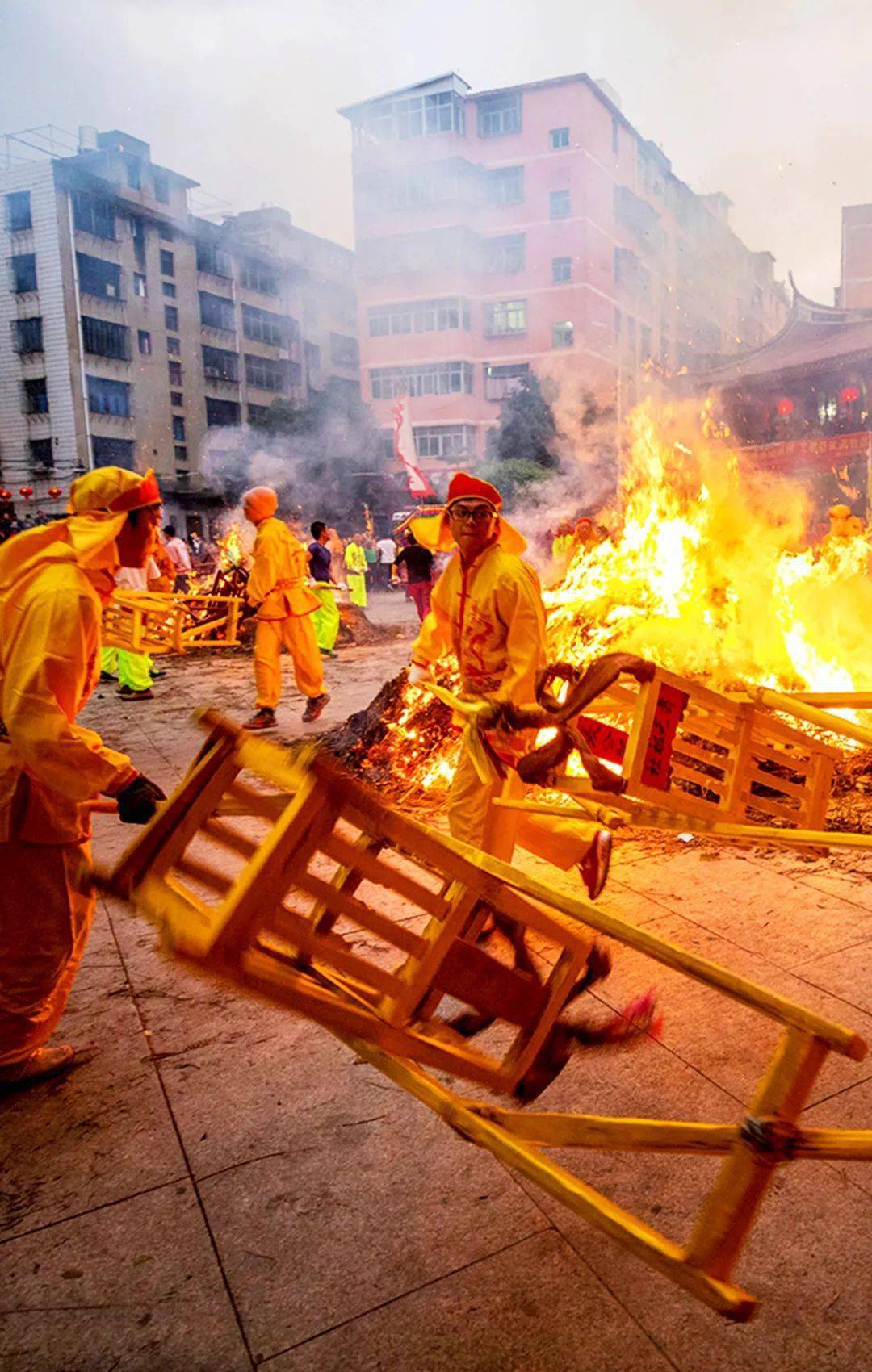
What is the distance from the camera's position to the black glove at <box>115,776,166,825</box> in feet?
8.09

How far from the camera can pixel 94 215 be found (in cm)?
3703

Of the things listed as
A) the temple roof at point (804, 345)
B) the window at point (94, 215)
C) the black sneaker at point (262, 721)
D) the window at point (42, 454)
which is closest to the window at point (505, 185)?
the temple roof at point (804, 345)

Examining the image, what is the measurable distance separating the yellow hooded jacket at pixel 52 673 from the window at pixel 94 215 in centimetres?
4069

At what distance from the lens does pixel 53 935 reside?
8.73 feet

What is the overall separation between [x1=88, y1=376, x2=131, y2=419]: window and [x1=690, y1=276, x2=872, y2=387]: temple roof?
25272mm

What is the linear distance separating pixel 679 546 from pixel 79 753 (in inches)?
206

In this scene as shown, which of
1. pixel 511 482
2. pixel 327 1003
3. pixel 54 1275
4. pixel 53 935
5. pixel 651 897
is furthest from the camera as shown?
pixel 511 482

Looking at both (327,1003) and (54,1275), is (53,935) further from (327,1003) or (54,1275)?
(327,1003)

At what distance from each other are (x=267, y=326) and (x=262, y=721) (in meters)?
42.6

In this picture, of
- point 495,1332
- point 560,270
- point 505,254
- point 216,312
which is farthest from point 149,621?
point 216,312

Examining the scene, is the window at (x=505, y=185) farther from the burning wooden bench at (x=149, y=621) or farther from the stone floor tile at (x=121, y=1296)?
the stone floor tile at (x=121, y=1296)

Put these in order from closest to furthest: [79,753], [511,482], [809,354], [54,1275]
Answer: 1. [54,1275]
2. [79,753]
3. [809,354]
4. [511,482]

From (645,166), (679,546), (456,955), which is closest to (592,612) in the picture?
(679,546)

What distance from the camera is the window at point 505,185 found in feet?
110
